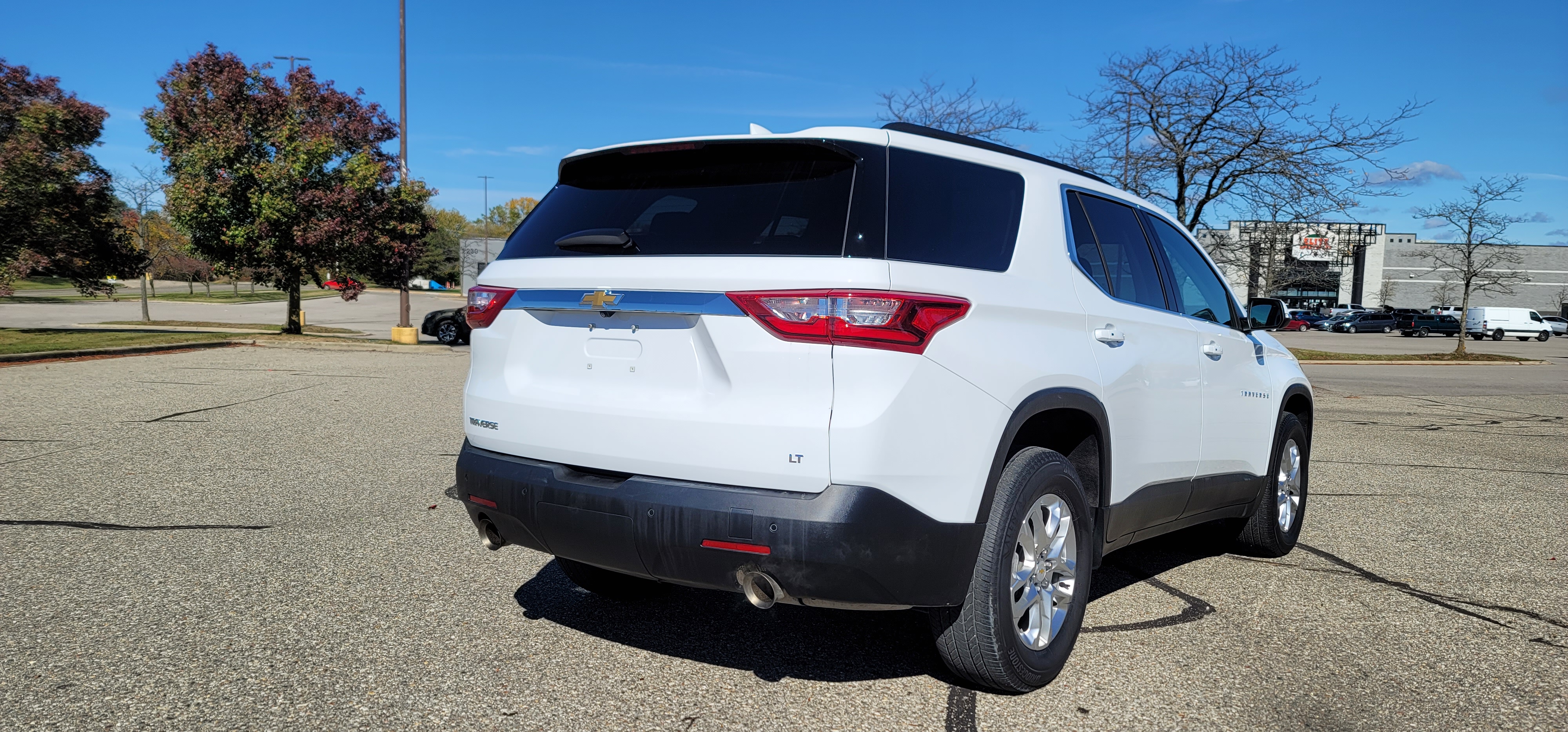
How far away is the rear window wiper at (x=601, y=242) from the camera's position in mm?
3289

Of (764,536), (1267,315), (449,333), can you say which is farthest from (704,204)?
(449,333)

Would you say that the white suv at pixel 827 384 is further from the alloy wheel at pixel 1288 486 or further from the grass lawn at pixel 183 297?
the grass lawn at pixel 183 297

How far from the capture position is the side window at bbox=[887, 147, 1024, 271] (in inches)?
121

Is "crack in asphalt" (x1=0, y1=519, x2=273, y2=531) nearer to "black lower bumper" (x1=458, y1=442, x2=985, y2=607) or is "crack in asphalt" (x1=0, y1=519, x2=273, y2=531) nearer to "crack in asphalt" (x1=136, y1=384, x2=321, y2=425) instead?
"black lower bumper" (x1=458, y1=442, x2=985, y2=607)

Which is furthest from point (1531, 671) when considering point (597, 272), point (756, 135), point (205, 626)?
point (205, 626)

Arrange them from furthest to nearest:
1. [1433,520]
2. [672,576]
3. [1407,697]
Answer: [1433,520], [1407,697], [672,576]

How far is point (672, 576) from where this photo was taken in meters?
3.04

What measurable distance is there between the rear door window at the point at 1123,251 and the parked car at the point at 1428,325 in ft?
199

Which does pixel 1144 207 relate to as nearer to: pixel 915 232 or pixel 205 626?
pixel 915 232

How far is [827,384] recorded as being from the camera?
2.84 metres

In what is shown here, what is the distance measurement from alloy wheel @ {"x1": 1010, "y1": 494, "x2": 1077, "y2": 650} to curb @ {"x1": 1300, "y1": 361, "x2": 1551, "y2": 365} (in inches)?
963

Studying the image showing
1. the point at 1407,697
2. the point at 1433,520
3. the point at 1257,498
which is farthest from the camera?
the point at 1433,520

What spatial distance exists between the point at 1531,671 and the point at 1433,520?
3.14 metres

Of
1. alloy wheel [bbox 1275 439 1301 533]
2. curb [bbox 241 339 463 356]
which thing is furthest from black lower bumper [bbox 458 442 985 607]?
curb [bbox 241 339 463 356]
